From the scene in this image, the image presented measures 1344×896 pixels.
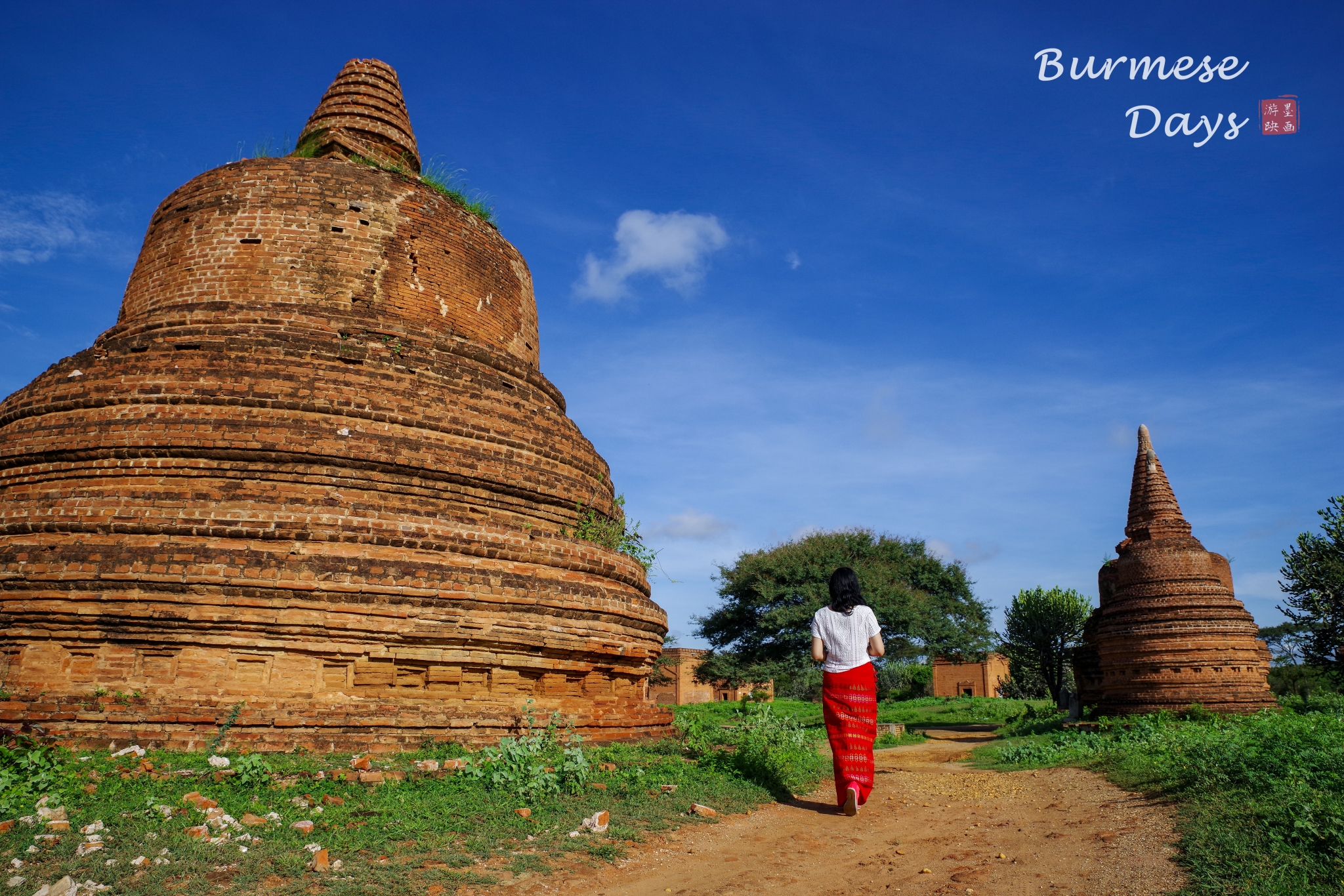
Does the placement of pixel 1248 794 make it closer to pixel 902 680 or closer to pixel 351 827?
pixel 351 827

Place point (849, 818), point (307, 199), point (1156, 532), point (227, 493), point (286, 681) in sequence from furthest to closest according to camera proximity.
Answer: point (1156, 532) → point (307, 199) → point (227, 493) → point (286, 681) → point (849, 818)

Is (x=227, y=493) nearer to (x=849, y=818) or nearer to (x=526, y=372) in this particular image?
(x=526, y=372)

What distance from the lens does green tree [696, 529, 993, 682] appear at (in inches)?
1049

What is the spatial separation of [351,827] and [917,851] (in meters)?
3.67

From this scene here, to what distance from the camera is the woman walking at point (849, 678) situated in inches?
230

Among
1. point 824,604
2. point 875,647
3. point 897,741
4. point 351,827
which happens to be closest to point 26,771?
point 351,827

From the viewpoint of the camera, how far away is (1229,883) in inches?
162

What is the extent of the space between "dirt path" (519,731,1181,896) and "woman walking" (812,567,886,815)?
373 mm

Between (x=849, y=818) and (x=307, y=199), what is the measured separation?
32.1ft

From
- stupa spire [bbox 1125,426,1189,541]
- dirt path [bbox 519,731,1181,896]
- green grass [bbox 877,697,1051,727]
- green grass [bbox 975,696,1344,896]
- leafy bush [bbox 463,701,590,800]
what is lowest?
green grass [bbox 877,697,1051,727]

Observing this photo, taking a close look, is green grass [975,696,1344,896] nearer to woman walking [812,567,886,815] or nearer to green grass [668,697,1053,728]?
woman walking [812,567,886,815]

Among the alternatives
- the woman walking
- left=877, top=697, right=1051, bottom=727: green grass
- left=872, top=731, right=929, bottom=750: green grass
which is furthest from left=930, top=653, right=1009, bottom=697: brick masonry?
the woman walking

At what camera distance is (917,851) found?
514 centimetres

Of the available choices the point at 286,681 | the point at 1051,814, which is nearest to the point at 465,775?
the point at 286,681
